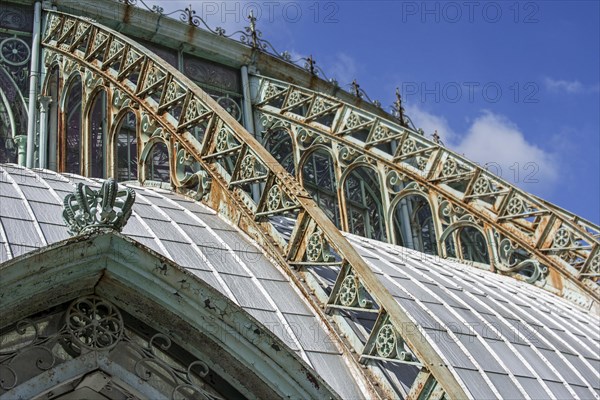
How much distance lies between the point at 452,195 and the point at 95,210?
10.3 metres

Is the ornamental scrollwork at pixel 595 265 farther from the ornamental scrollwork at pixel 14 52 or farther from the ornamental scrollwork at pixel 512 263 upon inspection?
the ornamental scrollwork at pixel 14 52

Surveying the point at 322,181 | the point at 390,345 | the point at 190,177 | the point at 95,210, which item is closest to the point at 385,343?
the point at 390,345

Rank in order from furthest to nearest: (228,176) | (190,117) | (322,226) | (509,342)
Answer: (190,117), (228,176), (509,342), (322,226)

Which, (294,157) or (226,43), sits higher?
(226,43)

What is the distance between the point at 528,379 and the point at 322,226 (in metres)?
2.82

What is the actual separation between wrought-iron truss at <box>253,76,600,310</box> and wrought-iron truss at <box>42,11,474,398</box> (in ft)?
7.00

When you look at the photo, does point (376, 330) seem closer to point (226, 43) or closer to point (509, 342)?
point (509, 342)

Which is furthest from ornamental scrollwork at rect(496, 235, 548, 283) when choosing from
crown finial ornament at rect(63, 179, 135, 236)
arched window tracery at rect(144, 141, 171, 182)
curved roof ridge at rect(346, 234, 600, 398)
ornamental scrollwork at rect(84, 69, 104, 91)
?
Result: crown finial ornament at rect(63, 179, 135, 236)

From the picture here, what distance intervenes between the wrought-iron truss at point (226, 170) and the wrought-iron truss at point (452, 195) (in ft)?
7.00

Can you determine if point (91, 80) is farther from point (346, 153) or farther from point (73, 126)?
point (346, 153)

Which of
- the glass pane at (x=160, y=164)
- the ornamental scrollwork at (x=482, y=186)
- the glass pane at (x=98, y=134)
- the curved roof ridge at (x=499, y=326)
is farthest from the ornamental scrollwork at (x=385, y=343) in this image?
the glass pane at (x=160, y=164)

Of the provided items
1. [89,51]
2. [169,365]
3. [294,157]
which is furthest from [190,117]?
[169,365]

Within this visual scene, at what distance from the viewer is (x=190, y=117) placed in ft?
48.8

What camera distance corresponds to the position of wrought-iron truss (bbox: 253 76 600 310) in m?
17.2
